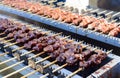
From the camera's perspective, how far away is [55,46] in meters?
3.46

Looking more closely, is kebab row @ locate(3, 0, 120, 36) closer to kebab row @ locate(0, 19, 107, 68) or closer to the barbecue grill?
the barbecue grill

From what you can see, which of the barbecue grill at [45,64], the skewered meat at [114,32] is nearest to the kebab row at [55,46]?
the barbecue grill at [45,64]

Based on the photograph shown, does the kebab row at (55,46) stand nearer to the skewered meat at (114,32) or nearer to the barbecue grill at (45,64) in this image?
the barbecue grill at (45,64)

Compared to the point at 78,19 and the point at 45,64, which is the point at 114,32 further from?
Result: the point at 45,64

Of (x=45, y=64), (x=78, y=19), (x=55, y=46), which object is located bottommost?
(x=45, y=64)

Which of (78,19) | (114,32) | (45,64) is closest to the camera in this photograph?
(45,64)

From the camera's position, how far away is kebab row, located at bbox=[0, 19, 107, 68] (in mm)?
3103

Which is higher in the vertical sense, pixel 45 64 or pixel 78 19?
pixel 78 19

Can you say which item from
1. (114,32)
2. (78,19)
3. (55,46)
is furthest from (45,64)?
(78,19)

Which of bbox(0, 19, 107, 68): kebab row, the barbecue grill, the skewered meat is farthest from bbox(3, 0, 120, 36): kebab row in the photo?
bbox(0, 19, 107, 68): kebab row

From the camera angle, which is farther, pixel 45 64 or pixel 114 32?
pixel 114 32

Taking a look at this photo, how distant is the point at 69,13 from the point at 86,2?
1.45 metres

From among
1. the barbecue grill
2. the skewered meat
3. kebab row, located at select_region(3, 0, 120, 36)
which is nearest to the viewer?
the barbecue grill

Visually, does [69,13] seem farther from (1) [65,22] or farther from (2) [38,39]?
(2) [38,39]
